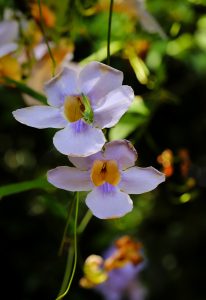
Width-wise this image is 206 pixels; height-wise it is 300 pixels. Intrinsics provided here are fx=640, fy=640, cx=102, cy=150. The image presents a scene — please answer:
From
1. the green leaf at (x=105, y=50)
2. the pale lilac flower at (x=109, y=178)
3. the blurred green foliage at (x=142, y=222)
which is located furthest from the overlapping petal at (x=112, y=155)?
the blurred green foliage at (x=142, y=222)

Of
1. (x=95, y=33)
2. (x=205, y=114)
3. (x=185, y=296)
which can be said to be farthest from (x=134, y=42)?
(x=185, y=296)

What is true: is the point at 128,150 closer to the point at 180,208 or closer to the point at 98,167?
the point at 98,167

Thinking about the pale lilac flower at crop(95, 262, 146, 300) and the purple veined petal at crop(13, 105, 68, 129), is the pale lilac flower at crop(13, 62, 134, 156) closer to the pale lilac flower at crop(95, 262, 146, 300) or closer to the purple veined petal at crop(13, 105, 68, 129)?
the purple veined petal at crop(13, 105, 68, 129)

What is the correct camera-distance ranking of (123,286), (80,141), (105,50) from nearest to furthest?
(80,141)
(105,50)
(123,286)

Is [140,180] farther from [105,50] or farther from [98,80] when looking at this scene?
[105,50]

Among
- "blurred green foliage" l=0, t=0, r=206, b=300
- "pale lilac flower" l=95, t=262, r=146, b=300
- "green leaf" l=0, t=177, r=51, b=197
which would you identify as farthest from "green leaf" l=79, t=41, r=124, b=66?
"pale lilac flower" l=95, t=262, r=146, b=300

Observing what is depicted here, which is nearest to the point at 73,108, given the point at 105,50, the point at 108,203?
the point at 108,203

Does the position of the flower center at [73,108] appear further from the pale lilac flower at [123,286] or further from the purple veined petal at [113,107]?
the pale lilac flower at [123,286]
